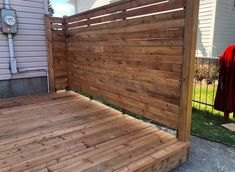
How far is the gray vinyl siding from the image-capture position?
3.80 metres

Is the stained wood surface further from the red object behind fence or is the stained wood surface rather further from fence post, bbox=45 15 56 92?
the red object behind fence

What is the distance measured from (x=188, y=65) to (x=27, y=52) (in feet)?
10.8

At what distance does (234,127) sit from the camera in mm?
2756

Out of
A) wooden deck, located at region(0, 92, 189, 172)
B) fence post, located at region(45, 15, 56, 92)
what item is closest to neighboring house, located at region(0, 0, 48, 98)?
fence post, located at region(45, 15, 56, 92)

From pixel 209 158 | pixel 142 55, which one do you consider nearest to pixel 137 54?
pixel 142 55

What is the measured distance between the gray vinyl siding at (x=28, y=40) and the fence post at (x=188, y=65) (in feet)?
10.5

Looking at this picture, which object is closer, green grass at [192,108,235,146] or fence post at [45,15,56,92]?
green grass at [192,108,235,146]

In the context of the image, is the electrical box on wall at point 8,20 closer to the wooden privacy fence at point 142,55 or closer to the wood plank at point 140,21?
the wooden privacy fence at point 142,55

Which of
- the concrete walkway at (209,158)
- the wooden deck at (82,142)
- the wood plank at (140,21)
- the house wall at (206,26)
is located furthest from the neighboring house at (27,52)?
the house wall at (206,26)

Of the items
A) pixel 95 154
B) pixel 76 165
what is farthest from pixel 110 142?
pixel 76 165

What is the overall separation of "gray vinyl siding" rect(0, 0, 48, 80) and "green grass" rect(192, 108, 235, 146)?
3183 millimetres

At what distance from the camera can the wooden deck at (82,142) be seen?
174 centimetres

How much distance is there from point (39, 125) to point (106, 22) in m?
1.74

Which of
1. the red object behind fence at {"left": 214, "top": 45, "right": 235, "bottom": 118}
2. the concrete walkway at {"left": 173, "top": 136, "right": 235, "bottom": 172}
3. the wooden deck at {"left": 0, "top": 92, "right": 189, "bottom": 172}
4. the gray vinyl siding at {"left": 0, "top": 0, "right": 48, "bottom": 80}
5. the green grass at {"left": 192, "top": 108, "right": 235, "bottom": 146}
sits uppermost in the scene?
the gray vinyl siding at {"left": 0, "top": 0, "right": 48, "bottom": 80}
